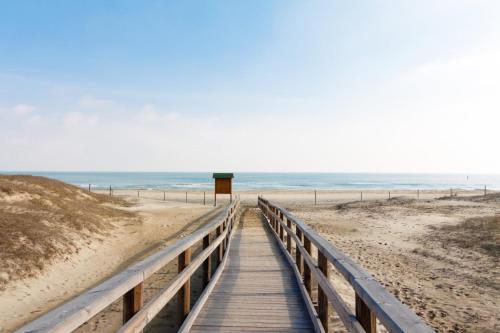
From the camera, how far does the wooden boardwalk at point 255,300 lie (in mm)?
4137

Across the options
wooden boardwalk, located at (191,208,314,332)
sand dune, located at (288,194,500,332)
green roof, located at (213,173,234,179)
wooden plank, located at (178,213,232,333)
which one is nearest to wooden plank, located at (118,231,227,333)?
wooden plank, located at (178,213,232,333)

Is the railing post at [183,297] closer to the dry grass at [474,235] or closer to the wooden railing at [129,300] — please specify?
the wooden railing at [129,300]

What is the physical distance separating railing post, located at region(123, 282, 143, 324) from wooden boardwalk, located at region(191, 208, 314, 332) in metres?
1.50

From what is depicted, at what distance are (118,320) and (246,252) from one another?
382 centimetres

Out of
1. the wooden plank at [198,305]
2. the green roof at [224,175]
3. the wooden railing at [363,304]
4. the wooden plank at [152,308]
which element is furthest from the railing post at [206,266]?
the green roof at [224,175]

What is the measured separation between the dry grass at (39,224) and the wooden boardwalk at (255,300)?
5484 mm

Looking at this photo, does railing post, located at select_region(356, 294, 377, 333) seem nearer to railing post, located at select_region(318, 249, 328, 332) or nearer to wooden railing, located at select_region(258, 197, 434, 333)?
wooden railing, located at select_region(258, 197, 434, 333)

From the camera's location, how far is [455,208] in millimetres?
23453

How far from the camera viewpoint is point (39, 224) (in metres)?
11.5

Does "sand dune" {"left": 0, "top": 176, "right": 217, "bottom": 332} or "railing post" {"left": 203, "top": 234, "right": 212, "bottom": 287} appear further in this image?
"sand dune" {"left": 0, "top": 176, "right": 217, "bottom": 332}

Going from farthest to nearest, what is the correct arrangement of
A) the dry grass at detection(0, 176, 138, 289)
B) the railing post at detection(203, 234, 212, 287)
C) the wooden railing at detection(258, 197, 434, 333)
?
the dry grass at detection(0, 176, 138, 289), the railing post at detection(203, 234, 212, 287), the wooden railing at detection(258, 197, 434, 333)

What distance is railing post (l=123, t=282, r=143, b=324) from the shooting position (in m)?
2.67

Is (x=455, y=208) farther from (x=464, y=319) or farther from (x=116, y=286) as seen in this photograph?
(x=116, y=286)

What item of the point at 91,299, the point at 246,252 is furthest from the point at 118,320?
the point at 91,299
